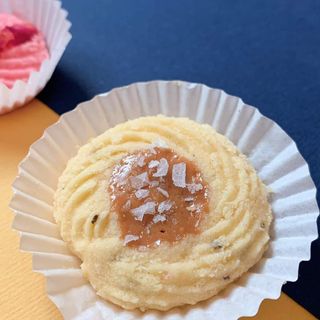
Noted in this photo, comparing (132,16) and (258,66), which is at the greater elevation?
(132,16)

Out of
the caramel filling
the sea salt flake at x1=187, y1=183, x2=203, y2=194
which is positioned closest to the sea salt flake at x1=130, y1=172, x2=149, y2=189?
the caramel filling

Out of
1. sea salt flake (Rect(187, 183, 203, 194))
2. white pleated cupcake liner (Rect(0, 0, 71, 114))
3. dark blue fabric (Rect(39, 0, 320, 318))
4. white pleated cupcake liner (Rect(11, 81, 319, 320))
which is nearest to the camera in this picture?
white pleated cupcake liner (Rect(11, 81, 319, 320))

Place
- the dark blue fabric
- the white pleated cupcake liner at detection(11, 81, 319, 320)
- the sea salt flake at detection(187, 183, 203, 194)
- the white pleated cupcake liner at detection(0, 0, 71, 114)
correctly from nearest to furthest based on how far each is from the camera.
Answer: the white pleated cupcake liner at detection(11, 81, 319, 320) → the sea salt flake at detection(187, 183, 203, 194) → the white pleated cupcake liner at detection(0, 0, 71, 114) → the dark blue fabric

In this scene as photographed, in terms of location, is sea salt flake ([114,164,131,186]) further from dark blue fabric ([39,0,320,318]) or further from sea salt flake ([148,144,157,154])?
dark blue fabric ([39,0,320,318])

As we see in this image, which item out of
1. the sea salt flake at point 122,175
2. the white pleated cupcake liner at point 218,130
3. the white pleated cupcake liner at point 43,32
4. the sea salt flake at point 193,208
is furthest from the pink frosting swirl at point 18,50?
the sea salt flake at point 193,208

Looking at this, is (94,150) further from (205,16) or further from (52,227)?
(205,16)

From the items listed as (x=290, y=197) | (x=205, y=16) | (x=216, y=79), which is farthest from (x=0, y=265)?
(x=205, y=16)

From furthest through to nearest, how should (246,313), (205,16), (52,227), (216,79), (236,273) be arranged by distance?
1. (205,16)
2. (216,79)
3. (52,227)
4. (236,273)
5. (246,313)

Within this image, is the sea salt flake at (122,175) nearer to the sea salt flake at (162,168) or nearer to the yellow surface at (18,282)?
the sea salt flake at (162,168)
